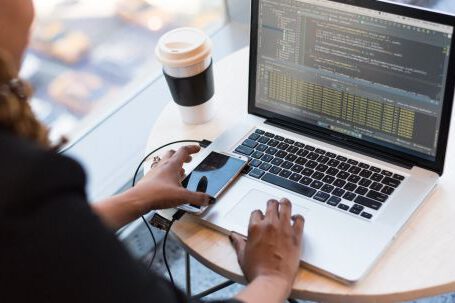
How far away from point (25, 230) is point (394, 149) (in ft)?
2.32

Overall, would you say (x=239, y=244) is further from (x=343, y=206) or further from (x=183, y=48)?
(x=183, y=48)

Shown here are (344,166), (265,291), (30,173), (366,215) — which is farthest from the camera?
(344,166)

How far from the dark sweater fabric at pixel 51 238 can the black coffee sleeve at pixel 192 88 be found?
644 mm

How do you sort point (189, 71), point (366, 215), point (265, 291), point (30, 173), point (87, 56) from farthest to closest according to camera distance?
point (87, 56)
point (189, 71)
point (366, 215)
point (265, 291)
point (30, 173)

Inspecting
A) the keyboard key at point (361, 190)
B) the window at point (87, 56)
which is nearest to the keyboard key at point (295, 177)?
the keyboard key at point (361, 190)

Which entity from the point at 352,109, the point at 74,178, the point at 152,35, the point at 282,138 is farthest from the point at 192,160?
the point at 152,35

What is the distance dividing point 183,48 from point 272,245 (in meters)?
0.48

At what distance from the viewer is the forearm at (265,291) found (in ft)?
2.92

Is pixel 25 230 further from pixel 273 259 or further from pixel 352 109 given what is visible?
pixel 352 109

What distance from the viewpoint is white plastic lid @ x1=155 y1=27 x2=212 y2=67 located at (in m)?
1.21

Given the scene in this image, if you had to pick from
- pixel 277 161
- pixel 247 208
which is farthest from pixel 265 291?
pixel 277 161

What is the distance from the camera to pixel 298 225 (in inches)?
38.4

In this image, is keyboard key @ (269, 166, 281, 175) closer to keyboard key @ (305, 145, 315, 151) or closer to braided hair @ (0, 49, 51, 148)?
keyboard key @ (305, 145, 315, 151)

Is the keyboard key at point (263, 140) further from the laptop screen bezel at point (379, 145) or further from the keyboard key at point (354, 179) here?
the keyboard key at point (354, 179)
